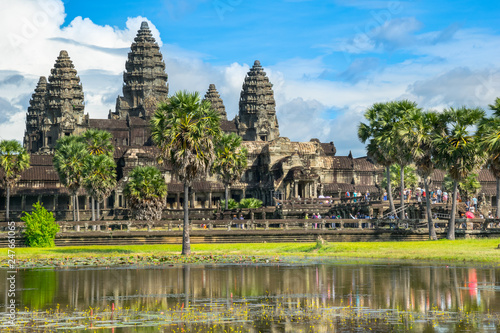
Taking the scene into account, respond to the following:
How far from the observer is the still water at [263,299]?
21.3m

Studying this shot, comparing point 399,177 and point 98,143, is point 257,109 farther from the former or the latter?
point 98,143

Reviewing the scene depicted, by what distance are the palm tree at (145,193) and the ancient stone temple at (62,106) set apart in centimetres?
6894

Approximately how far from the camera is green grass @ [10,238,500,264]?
4578 centimetres

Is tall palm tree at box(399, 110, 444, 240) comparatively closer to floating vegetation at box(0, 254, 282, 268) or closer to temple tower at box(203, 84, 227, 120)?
floating vegetation at box(0, 254, 282, 268)

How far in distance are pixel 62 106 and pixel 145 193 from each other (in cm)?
7472

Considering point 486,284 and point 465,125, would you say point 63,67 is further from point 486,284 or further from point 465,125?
point 486,284

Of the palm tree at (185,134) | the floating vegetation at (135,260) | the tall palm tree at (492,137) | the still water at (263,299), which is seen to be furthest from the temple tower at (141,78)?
the still water at (263,299)

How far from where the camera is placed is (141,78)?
161 meters

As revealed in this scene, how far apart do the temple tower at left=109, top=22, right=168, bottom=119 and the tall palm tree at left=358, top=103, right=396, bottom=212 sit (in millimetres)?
91016

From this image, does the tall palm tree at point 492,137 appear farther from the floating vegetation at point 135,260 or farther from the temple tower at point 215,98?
the temple tower at point 215,98

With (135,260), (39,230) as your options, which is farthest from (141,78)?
(135,260)

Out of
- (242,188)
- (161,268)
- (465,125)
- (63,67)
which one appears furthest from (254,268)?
(63,67)

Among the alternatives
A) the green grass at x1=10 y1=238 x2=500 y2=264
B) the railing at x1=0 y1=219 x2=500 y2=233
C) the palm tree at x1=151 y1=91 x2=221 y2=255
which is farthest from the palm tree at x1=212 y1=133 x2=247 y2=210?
the palm tree at x1=151 y1=91 x2=221 y2=255

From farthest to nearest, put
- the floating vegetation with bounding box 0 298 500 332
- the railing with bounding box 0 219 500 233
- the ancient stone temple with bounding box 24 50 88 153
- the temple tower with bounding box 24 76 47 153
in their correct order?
the temple tower with bounding box 24 76 47 153 → the ancient stone temple with bounding box 24 50 88 153 → the railing with bounding box 0 219 500 233 → the floating vegetation with bounding box 0 298 500 332
